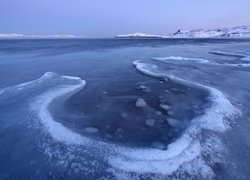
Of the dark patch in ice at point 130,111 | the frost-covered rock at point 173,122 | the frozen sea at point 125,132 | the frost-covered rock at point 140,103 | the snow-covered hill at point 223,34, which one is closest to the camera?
the frozen sea at point 125,132

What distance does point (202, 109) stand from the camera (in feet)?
14.8

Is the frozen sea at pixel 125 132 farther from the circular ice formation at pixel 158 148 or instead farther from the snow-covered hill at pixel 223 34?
the snow-covered hill at pixel 223 34

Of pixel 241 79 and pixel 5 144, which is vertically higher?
pixel 5 144

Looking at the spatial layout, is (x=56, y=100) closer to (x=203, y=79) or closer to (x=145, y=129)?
(x=145, y=129)

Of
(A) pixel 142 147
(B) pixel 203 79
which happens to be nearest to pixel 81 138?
(A) pixel 142 147

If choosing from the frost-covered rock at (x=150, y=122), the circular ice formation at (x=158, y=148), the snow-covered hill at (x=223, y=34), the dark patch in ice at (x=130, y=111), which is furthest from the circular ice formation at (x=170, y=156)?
the snow-covered hill at (x=223, y=34)

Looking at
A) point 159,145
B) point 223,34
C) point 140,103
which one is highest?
point 159,145

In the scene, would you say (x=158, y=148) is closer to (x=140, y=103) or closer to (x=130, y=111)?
(x=130, y=111)

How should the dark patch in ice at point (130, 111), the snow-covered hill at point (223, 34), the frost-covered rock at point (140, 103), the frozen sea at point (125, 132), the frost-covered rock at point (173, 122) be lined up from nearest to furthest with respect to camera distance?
the frozen sea at point (125, 132) → the dark patch in ice at point (130, 111) → the frost-covered rock at point (173, 122) → the frost-covered rock at point (140, 103) → the snow-covered hill at point (223, 34)

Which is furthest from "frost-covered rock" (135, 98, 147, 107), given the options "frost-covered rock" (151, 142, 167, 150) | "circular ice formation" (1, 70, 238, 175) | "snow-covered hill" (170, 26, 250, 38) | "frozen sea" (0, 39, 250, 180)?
"snow-covered hill" (170, 26, 250, 38)

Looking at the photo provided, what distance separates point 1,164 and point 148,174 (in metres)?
2.07

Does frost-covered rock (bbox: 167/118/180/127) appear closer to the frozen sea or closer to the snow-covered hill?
the frozen sea

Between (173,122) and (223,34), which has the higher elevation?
(173,122)

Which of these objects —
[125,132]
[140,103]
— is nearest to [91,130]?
[125,132]
